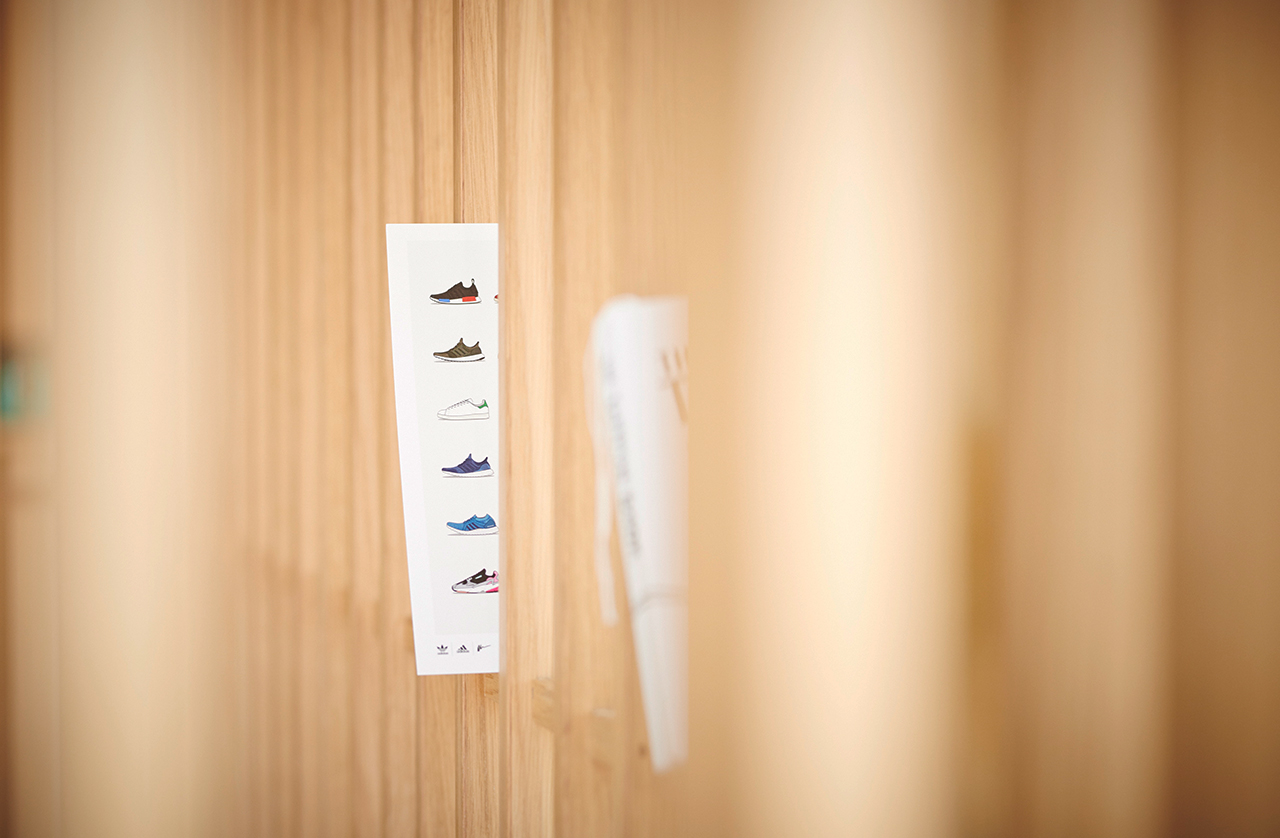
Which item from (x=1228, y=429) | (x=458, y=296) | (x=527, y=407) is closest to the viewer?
(x=1228, y=429)

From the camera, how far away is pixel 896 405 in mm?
225

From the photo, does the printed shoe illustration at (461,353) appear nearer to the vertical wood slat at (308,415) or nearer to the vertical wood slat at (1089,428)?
the vertical wood slat at (308,415)

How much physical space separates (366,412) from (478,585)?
8.8 inches

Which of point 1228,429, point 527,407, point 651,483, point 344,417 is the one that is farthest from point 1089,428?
point 344,417

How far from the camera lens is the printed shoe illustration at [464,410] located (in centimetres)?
78

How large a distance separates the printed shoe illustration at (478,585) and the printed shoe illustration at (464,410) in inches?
6.5

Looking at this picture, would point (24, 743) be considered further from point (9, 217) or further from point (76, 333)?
point (9, 217)

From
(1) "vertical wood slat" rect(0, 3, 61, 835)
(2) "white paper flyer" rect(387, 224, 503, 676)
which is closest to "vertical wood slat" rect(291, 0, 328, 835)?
(2) "white paper flyer" rect(387, 224, 503, 676)

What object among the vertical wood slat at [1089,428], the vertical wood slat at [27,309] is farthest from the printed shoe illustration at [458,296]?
the vertical wood slat at [1089,428]

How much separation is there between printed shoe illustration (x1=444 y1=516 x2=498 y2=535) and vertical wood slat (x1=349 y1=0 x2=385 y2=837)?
0.09 metres

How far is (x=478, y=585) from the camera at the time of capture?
80cm

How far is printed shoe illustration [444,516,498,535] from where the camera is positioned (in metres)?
0.80

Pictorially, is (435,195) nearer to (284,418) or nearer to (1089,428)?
(284,418)

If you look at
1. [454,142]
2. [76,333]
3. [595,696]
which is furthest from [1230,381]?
[76,333]
